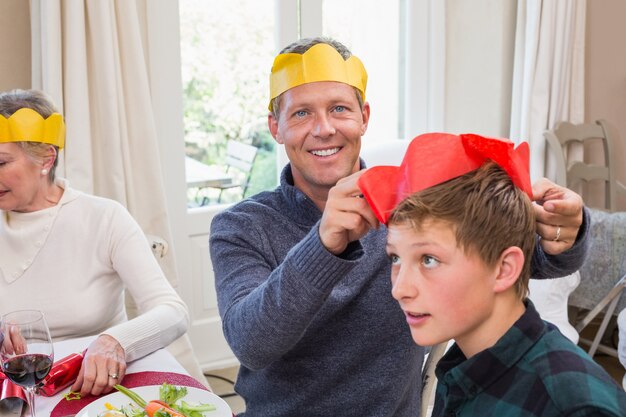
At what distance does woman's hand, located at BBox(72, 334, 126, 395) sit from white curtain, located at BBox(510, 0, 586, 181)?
2.84 m

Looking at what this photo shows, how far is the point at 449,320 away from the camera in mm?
1039

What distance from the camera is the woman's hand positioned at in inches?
57.4

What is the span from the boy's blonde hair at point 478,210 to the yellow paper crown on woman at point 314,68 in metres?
0.59

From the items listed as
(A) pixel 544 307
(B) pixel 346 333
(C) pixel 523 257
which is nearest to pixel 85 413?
(B) pixel 346 333

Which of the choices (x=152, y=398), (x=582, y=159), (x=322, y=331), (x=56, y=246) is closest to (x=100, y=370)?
(x=152, y=398)

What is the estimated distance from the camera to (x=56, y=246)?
2.01 metres

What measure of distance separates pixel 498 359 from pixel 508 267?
0.13m

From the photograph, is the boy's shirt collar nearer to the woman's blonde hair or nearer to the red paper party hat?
the red paper party hat

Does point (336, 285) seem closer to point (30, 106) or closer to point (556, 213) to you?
point (556, 213)

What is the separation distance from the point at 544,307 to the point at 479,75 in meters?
1.37

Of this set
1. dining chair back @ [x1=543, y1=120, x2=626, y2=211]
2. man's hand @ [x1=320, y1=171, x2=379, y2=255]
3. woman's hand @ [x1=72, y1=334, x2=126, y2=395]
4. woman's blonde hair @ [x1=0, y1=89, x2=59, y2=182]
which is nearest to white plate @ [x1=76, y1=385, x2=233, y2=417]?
woman's hand @ [x1=72, y1=334, x2=126, y2=395]

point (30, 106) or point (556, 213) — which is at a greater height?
point (30, 106)

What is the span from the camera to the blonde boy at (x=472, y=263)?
40.3 inches

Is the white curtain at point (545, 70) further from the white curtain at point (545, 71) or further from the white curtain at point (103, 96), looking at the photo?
the white curtain at point (103, 96)
